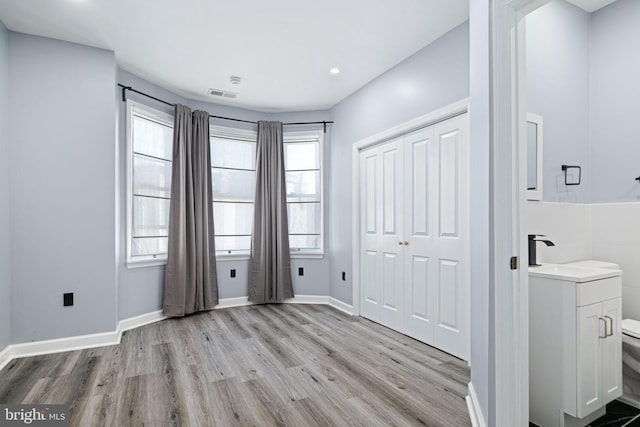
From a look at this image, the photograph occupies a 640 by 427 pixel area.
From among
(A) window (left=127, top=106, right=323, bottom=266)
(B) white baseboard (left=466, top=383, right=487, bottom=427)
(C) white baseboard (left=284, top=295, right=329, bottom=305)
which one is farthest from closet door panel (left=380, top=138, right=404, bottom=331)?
(B) white baseboard (left=466, top=383, right=487, bottom=427)

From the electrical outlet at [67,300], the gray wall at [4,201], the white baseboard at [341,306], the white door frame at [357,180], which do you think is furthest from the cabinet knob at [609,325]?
the gray wall at [4,201]

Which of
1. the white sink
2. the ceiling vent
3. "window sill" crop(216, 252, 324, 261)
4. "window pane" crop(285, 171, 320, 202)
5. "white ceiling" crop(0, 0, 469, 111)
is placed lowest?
"window sill" crop(216, 252, 324, 261)

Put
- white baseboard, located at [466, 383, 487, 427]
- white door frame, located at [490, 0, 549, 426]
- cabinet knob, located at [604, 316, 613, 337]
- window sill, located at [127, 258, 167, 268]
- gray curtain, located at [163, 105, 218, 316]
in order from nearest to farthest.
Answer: white door frame, located at [490, 0, 549, 426], white baseboard, located at [466, 383, 487, 427], cabinet knob, located at [604, 316, 613, 337], window sill, located at [127, 258, 167, 268], gray curtain, located at [163, 105, 218, 316]

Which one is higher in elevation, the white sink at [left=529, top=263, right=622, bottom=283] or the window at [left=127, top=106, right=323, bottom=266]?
the window at [left=127, top=106, right=323, bottom=266]

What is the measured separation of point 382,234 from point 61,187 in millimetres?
3087

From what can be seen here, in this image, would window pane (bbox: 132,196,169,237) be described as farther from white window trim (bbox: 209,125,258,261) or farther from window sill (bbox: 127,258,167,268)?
white window trim (bbox: 209,125,258,261)

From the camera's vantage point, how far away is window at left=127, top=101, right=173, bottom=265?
11.8 feet

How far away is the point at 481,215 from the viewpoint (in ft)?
5.71

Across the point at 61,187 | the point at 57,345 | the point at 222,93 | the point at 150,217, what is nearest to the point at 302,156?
the point at 222,93

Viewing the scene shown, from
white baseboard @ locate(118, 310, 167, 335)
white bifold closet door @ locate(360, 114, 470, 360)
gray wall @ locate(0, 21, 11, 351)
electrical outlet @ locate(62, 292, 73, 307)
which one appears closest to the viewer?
gray wall @ locate(0, 21, 11, 351)

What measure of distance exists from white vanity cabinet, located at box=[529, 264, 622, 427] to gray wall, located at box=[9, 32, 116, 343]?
11.2 ft

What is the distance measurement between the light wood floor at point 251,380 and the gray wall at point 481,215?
0.39 m

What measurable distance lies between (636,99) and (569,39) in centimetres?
66

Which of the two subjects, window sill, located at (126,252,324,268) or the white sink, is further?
window sill, located at (126,252,324,268)
